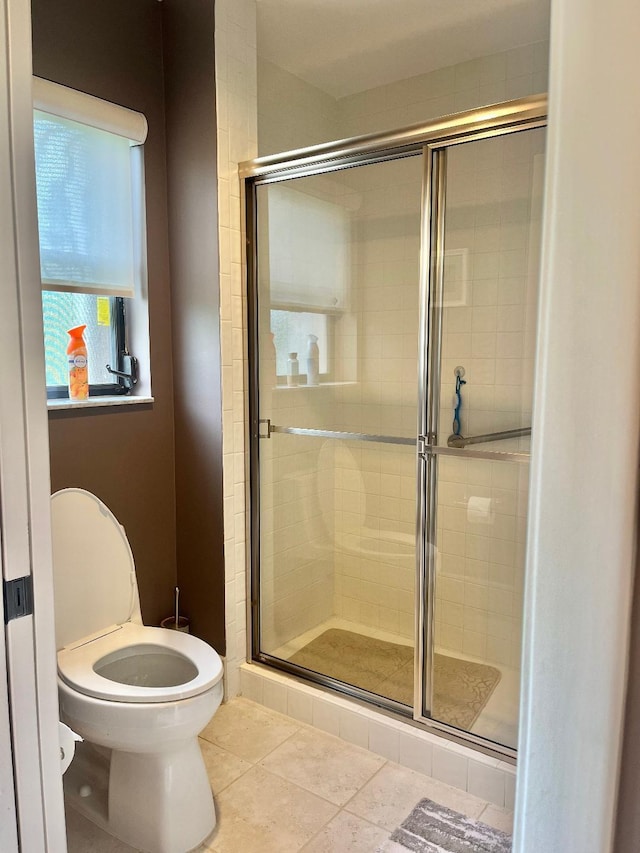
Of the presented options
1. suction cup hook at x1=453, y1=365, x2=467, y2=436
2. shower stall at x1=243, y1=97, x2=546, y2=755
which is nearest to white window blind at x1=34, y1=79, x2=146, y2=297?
shower stall at x1=243, y1=97, x2=546, y2=755

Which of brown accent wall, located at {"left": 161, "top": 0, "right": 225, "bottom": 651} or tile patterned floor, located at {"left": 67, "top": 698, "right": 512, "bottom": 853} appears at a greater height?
brown accent wall, located at {"left": 161, "top": 0, "right": 225, "bottom": 651}

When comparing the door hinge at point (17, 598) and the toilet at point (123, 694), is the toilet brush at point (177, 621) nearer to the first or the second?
the toilet at point (123, 694)

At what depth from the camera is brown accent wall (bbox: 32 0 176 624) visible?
202 centimetres

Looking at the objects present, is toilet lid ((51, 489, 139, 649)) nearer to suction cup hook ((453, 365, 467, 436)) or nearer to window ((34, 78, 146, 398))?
window ((34, 78, 146, 398))

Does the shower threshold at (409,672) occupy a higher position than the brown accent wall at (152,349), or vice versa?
the brown accent wall at (152,349)

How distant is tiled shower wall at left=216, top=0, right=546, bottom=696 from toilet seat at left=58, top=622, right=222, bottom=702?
0.45 meters

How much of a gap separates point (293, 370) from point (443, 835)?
170 centimetres

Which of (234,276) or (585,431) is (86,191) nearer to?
(234,276)

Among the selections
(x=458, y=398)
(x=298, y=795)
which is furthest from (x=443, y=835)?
(x=458, y=398)

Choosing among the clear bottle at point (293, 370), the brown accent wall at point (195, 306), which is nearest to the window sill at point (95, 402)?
the brown accent wall at point (195, 306)

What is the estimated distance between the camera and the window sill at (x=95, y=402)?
6.71 feet

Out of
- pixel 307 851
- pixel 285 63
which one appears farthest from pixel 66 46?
pixel 307 851

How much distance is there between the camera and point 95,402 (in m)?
2.14

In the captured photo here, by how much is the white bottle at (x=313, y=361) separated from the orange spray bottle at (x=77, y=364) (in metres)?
0.92
